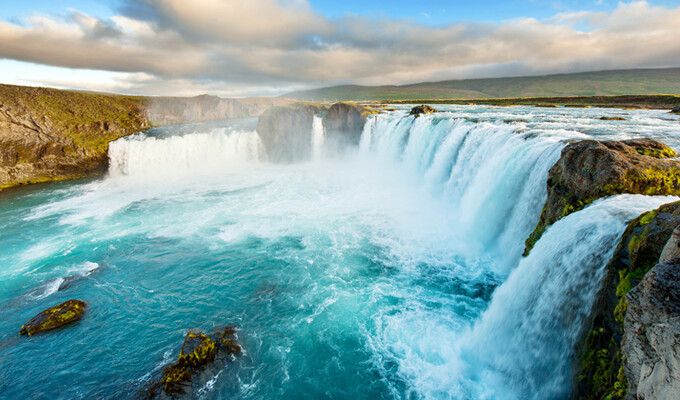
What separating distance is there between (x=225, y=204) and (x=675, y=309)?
2592 centimetres

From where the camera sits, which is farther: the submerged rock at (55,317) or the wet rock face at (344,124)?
the wet rock face at (344,124)

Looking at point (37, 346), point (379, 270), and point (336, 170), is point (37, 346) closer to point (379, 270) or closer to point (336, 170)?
point (379, 270)

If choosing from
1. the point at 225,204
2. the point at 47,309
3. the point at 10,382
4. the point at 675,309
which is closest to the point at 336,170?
the point at 225,204

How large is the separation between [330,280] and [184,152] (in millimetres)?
34458

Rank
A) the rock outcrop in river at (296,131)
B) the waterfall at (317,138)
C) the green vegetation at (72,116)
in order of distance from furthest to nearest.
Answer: the waterfall at (317,138), the rock outcrop in river at (296,131), the green vegetation at (72,116)

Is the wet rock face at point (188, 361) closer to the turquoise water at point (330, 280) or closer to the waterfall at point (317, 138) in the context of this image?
the turquoise water at point (330, 280)

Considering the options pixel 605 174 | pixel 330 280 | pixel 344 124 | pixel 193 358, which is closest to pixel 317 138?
pixel 344 124

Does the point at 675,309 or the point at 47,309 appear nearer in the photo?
the point at 675,309

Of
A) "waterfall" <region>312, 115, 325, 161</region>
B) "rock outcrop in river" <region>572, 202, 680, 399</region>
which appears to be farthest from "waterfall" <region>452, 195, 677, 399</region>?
"waterfall" <region>312, 115, 325, 161</region>

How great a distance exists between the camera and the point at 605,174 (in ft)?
28.7

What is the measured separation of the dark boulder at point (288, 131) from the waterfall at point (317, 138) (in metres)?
0.50

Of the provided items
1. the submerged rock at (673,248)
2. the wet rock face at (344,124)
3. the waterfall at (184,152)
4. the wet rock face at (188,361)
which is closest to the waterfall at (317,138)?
the wet rock face at (344,124)

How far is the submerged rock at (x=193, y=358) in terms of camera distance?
8547 millimetres

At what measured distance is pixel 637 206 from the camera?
23.4ft
